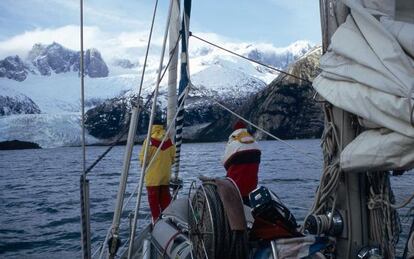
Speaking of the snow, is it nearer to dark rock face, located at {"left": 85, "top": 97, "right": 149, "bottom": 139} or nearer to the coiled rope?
dark rock face, located at {"left": 85, "top": 97, "right": 149, "bottom": 139}

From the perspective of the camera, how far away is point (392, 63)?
2576 mm

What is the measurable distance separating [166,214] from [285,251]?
1553mm

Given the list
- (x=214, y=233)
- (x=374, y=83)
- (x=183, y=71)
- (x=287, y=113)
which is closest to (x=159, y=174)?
(x=183, y=71)

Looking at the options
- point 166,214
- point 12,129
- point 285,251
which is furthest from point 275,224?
point 12,129

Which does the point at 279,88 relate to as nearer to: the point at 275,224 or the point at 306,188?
the point at 306,188

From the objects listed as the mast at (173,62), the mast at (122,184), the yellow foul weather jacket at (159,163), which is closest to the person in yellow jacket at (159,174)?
the yellow foul weather jacket at (159,163)

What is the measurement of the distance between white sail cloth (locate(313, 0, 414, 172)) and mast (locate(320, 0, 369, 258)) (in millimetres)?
223

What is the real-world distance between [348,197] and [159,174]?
4347mm

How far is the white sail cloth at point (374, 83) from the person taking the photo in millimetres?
2479

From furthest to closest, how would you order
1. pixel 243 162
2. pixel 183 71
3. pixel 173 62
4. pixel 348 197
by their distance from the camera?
1. pixel 183 71
2. pixel 173 62
3. pixel 243 162
4. pixel 348 197

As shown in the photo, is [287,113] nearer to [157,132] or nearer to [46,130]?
[46,130]

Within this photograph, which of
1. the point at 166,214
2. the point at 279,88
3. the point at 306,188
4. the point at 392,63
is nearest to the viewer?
the point at 392,63

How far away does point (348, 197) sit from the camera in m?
3.11

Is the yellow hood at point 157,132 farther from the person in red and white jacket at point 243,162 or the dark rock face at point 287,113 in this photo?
the dark rock face at point 287,113
